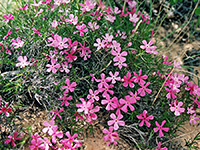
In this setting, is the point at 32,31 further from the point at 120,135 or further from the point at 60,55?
the point at 120,135

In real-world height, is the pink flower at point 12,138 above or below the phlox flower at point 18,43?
below

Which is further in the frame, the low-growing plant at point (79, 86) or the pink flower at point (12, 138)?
the low-growing plant at point (79, 86)

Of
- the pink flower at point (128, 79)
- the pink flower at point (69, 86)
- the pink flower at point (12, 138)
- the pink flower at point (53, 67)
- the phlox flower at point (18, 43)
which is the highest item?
the phlox flower at point (18, 43)

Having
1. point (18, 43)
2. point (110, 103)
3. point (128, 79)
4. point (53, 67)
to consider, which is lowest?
point (110, 103)

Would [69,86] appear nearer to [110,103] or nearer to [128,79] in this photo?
[110,103]

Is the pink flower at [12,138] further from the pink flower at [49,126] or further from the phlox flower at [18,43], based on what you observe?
the phlox flower at [18,43]

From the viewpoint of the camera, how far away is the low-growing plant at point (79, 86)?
185 centimetres

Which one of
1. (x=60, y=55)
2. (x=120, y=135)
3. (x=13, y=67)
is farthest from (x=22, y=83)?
(x=120, y=135)

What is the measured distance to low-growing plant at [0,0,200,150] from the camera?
1854 mm

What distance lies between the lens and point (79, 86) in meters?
2.15

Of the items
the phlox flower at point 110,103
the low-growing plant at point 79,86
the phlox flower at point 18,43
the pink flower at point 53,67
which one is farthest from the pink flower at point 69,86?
the phlox flower at point 18,43

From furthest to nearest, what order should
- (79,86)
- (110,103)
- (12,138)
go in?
(79,86) → (110,103) → (12,138)

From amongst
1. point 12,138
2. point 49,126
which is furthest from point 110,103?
point 12,138

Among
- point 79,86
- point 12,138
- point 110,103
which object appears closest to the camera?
point 12,138
